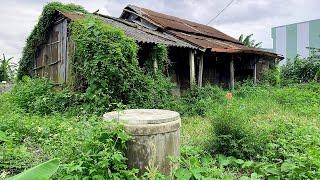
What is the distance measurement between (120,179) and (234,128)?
8.27 feet

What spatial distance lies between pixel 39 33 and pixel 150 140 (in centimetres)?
1060

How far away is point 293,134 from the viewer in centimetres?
626

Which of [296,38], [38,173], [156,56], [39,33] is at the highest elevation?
[296,38]

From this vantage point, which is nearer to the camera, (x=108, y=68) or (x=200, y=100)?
(x=108, y=68)

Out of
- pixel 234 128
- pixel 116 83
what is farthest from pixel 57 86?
pixel 234 128

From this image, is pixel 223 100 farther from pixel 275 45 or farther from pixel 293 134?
pixel 275 45

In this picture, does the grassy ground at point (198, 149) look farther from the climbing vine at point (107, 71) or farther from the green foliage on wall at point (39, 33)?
the green foliage on wall at point (39, 33)

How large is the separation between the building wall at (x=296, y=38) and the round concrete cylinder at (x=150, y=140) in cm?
3628

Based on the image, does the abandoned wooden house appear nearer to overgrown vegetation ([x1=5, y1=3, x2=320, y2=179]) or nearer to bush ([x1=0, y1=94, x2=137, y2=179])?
overgrown vegetation ([x1=5, y1=3, x2=320, y2=179])

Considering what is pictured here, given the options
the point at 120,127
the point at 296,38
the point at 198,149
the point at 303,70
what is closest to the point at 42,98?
the point at 198,149

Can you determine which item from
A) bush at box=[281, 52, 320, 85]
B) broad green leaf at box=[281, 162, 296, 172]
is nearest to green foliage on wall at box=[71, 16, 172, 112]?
broad green leaf at box=[281, 162, 296, 172]

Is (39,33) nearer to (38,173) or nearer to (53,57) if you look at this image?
(53,57)

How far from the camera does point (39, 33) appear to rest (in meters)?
13.3

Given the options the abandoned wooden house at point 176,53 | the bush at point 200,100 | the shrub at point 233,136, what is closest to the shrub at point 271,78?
the abandoned wooden house at point 176,53
